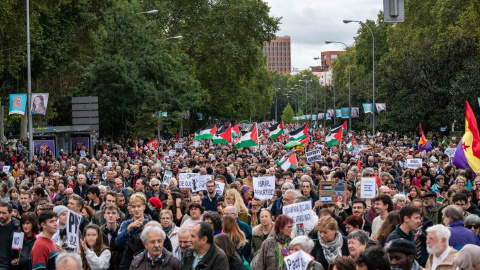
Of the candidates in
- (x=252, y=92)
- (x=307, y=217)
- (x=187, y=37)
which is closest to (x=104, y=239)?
(x=307, y=217)

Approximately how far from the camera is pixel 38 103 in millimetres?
29875

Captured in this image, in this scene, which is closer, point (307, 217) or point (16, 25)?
point (307, 217)

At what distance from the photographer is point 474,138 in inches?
565

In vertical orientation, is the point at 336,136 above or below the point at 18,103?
below

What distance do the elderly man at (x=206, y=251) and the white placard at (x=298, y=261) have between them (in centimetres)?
63

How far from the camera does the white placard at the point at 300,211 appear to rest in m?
8.96

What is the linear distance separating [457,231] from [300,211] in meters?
1.88

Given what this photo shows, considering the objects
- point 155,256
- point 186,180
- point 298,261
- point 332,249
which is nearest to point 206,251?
point 155,256

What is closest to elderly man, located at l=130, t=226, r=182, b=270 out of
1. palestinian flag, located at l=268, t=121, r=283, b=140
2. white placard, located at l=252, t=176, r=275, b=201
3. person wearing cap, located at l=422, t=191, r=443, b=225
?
person wearing cap, located at l=422, t=191, r=443, b=225

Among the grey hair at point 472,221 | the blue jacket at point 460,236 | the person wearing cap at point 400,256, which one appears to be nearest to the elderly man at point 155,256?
the person wearing cap at point 400,256

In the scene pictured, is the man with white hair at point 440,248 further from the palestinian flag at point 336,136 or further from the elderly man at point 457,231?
the palestinian flag at point 336,136

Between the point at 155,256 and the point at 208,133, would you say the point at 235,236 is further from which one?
the point at 208,133

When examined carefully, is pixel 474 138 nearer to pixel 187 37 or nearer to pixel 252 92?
pixel 187 37

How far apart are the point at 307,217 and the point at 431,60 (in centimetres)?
3968
